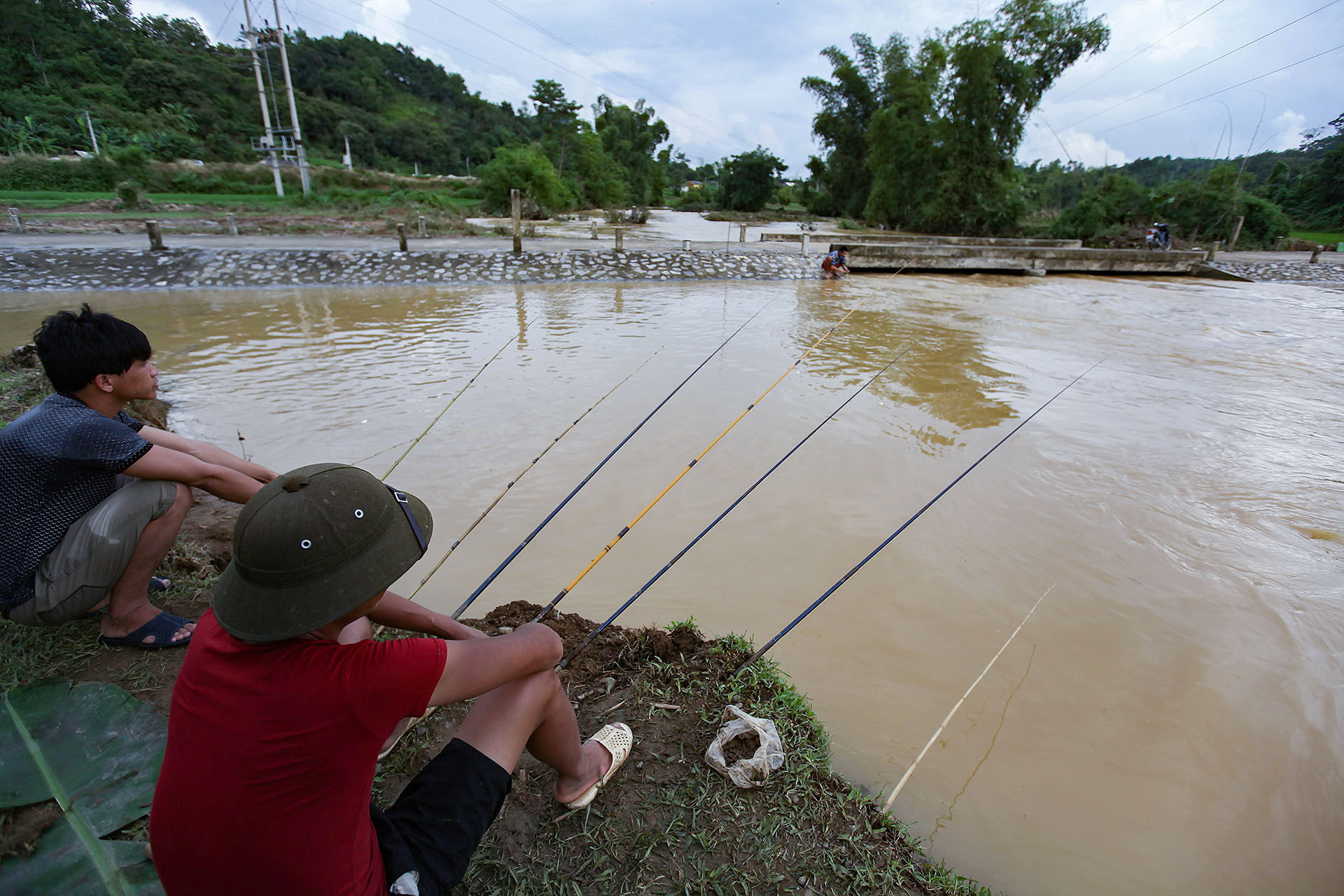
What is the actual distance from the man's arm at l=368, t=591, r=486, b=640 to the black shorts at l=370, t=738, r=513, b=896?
365 mm

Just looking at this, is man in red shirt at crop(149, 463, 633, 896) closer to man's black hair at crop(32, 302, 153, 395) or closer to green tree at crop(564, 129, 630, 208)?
man's black hair at crop(32, 302, 153, 395)

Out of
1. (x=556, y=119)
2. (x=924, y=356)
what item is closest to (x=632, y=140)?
(x=556, y=119)

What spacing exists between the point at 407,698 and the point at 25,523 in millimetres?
1751

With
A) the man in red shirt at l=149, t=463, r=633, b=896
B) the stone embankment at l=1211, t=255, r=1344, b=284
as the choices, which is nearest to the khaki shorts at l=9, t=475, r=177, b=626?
the man in red shirt at l=149, t=463, r=633, b=896

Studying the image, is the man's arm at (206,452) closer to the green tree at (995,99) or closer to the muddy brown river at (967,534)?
the muddy brown river at (967,534)

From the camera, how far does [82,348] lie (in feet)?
6.56

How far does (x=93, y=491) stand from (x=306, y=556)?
166 centimetres

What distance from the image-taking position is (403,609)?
1.70 m

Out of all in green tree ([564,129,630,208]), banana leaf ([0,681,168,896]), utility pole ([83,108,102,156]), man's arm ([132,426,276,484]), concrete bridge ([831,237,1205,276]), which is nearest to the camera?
banana leaf ([0,681,168,896])

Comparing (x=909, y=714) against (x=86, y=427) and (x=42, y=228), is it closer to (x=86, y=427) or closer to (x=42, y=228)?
(x=86, y=427)

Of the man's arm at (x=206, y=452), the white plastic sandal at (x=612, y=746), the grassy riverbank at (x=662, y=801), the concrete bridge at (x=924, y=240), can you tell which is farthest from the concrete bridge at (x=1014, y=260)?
the white plastic sandal at (x=612, y=746)

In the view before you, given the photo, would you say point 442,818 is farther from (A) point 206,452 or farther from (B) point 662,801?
(A) point 206,452

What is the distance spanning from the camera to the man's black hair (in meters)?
1.98

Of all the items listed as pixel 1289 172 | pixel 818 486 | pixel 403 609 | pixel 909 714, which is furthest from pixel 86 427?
pixel 1289 172
